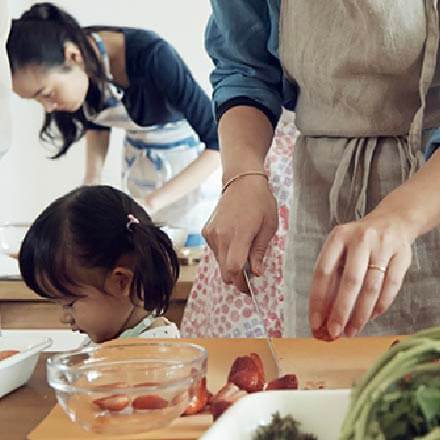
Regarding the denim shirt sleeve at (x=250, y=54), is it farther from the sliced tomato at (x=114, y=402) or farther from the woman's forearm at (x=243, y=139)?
the sliced tomato at (x=114, y=402)

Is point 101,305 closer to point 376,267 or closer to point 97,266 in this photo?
point 97,266

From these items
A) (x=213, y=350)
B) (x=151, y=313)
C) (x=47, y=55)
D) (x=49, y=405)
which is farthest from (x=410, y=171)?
(x=47, y=55)

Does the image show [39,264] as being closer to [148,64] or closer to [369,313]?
[369,313]

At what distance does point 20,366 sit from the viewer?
0.87 meters

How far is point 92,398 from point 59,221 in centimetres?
92

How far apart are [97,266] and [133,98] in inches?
43.1

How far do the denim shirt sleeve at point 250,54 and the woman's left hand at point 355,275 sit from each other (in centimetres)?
40

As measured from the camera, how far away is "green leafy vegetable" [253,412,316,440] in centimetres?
49

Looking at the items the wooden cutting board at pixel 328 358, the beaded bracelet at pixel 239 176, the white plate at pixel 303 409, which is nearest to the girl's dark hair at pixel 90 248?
the beaded bracelet at pixel 239 176

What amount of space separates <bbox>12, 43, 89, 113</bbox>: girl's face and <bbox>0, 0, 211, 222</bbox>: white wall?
1073 millimetres

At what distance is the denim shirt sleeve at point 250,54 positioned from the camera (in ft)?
3.63

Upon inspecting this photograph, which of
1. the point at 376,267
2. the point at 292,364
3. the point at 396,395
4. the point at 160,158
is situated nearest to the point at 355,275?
the point at 376,267

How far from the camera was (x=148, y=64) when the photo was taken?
2408 millimetres

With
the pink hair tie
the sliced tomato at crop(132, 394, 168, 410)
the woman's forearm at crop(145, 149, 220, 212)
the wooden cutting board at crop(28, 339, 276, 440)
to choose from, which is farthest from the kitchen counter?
the sliced tomato at crop(132, 394, 168, 410)
